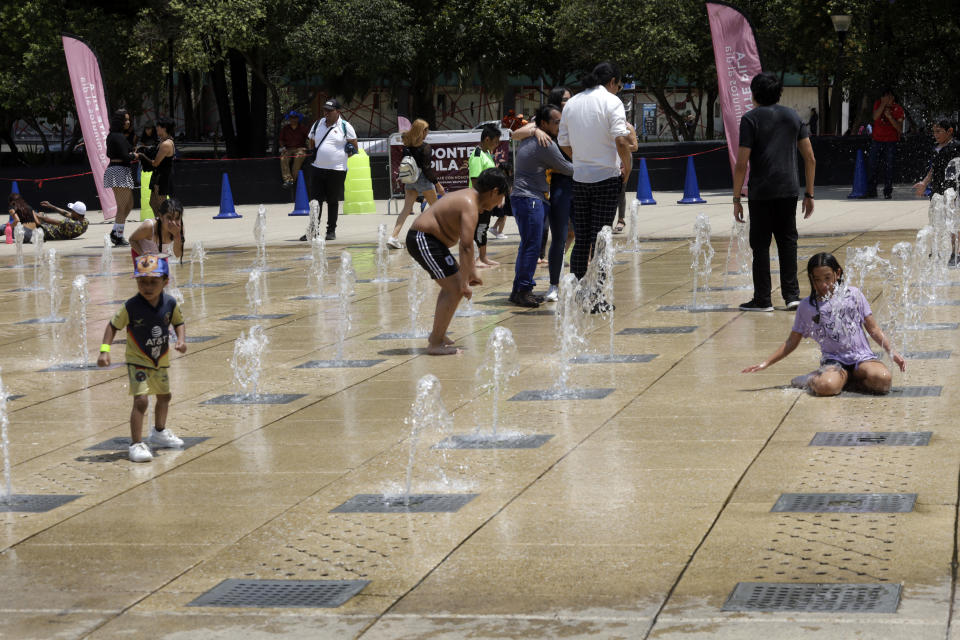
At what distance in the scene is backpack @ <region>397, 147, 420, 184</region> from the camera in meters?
17.2

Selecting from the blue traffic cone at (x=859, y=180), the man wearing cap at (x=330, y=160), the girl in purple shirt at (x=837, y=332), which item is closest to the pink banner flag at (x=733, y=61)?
the blue traffic cone at (x=859, y=180)

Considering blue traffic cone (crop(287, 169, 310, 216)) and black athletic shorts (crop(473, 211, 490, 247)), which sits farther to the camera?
blue traffic cone (crop(287, 169, 310, 216))

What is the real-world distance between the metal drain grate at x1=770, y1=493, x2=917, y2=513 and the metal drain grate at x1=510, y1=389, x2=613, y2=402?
8.13 feet

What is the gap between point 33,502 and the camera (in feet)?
20.4

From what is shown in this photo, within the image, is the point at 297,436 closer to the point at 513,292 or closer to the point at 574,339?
the point at 574,339

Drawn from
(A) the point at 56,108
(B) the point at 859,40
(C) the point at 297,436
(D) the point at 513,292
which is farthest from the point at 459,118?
(C) the point at 297,436

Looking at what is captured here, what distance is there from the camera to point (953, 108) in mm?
28703

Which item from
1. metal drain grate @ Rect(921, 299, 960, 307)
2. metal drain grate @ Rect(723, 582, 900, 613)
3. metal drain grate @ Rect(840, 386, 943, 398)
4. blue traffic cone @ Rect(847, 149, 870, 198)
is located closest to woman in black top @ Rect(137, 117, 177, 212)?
metal drain grate @ Rect(921, 299, 960, 307)

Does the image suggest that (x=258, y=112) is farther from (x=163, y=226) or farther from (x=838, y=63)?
(x=163, y=226)

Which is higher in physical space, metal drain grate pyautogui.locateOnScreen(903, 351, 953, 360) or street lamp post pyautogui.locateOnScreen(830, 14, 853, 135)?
street lamp post pyautogui.locateOnScreen(830, 14, 853, 135)

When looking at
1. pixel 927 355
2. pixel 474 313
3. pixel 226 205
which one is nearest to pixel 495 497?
pixel 927 355

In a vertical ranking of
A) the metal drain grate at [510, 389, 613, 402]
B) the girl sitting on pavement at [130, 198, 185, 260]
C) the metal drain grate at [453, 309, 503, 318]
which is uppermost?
the girl sitting on pavement at [130, 198, 185, 260]

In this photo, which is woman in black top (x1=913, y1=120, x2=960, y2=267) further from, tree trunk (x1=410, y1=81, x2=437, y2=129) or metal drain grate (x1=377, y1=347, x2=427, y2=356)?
tree trunk (x1=410, y1=81, x2=437, y2=129)

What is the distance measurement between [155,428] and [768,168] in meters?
5.68
